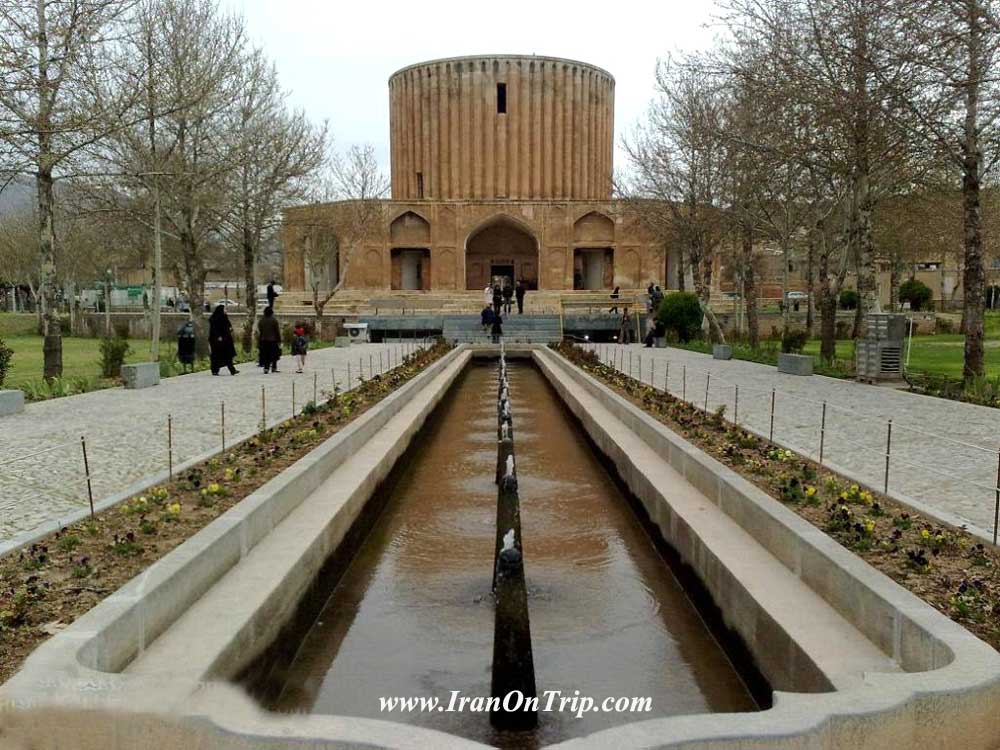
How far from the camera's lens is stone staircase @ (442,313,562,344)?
3378 cm

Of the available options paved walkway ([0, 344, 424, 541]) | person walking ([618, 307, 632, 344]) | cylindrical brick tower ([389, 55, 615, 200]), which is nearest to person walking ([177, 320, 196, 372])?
paved walkway ([0, 344, 424, 541])

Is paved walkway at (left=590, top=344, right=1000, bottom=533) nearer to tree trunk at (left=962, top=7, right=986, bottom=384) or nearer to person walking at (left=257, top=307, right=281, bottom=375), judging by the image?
tree trunk at (left=962, top=7, right=986, bottom=384)

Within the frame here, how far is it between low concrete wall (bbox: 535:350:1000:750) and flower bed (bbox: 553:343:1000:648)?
0.24 m

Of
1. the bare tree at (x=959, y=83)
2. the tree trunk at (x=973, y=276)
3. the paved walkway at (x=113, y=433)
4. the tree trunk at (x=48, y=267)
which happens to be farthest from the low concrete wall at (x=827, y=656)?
the tree trunk at (x=48, y=267)

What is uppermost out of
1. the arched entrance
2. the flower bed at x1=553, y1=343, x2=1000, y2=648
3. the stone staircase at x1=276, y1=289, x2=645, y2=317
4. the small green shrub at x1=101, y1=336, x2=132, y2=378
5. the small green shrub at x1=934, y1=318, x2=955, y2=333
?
the arched entrance

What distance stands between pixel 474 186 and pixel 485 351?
2523cm

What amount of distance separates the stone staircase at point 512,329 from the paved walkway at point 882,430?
1523cm

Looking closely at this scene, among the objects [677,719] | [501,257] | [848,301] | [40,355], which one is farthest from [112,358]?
[848,301]

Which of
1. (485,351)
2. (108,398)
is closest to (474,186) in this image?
(485,351)

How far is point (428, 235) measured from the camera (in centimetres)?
4888

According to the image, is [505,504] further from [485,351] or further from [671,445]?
[485,351]

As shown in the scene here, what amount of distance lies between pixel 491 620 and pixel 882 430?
6611mm

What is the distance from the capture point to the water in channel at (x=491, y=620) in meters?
4.81

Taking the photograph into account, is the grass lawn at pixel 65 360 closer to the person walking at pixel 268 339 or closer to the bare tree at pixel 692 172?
the person walking at pixel 268 339
